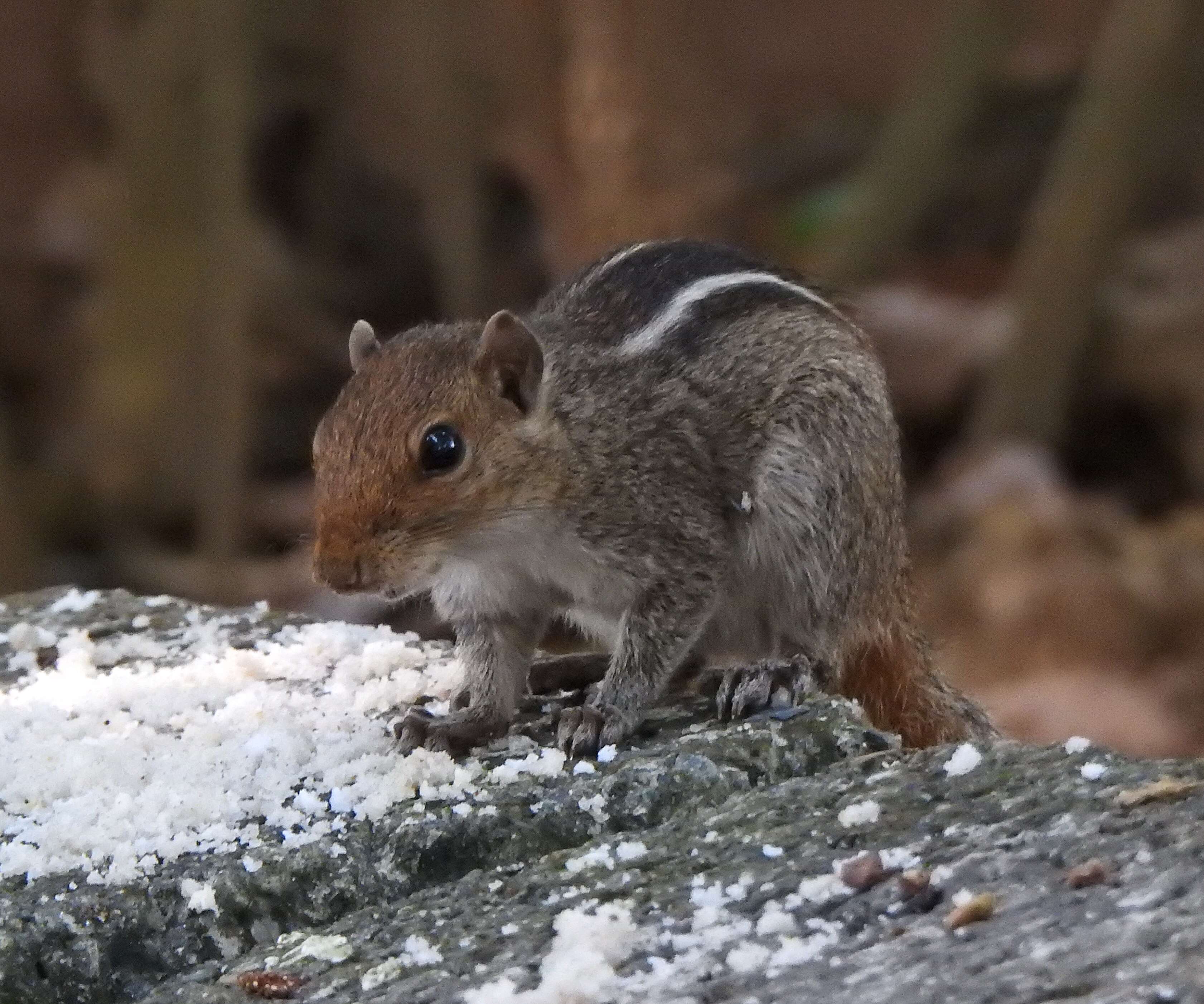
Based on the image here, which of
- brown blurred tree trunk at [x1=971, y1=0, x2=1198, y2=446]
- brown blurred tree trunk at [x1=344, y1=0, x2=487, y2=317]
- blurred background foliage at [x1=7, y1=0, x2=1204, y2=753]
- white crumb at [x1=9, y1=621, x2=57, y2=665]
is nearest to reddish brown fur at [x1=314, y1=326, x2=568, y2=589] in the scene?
white crumb at [x1=9, y1=621, x2=57, y2=665]

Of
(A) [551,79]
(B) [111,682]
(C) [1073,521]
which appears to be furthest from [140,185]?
(B) [111,682]

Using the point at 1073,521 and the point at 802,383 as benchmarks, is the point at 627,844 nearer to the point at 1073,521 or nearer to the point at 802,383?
the point at 802,383

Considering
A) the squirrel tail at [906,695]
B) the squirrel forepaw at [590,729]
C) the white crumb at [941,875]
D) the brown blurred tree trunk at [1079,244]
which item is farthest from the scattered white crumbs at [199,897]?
the brown blurred tree trunk at [1079,244]

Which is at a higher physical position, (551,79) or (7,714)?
(551,79)

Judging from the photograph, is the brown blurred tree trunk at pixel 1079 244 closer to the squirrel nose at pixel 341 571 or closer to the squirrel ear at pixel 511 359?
the squirrel ear at pixel 511 359

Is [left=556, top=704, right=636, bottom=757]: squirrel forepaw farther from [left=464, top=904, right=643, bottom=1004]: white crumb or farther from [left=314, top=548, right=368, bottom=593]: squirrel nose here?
[left=464, top=904, right=643, bottom=1004]: white crumb

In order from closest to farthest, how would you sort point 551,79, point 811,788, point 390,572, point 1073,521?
point 811,788, point 390,572, point 1073,521, point 551,79
